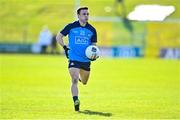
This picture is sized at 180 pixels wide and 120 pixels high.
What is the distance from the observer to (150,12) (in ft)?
165

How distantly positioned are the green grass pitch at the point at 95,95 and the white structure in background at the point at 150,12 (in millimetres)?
20880

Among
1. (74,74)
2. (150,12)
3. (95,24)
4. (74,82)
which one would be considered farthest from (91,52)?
(150,12)

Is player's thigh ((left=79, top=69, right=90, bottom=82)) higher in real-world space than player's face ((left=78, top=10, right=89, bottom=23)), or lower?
lower

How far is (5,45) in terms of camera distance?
45969 mm

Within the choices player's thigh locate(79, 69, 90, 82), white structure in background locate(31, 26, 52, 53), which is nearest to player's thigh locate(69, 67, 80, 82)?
player's thigh locate(79, 69, 90, 82)

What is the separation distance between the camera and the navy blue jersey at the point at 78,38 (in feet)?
44.9

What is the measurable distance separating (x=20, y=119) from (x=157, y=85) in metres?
10.1

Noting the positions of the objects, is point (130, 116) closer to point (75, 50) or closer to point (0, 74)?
point (75, 50)

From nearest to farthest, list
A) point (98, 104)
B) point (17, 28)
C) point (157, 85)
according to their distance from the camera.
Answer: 1. point (98, 104)
2. point (157, 85)
3. point (17, 28)

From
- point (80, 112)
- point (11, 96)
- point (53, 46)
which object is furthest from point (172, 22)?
point (80, 112)

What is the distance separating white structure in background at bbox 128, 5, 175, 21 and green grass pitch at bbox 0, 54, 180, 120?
20.9m

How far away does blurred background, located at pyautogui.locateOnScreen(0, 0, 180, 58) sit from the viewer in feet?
152

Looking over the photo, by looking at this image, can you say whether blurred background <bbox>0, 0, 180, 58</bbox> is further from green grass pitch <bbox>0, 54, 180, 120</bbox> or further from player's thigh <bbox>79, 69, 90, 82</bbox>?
player's thigh <bbox>79, 69, 90, 82</bbox>

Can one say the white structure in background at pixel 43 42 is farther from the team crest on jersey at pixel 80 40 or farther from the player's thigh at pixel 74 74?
the player's thigh at pixel 74 74
